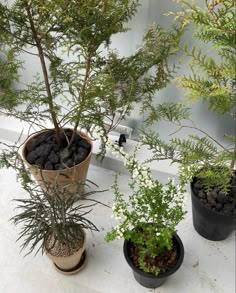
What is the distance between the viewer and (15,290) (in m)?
1.18

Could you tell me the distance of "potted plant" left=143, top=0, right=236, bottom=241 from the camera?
2.33 feet

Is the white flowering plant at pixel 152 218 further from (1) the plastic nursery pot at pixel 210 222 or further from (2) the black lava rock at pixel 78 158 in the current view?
(2) the black lava rock at pixel 78 158

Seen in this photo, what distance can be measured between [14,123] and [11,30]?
2.27 feet

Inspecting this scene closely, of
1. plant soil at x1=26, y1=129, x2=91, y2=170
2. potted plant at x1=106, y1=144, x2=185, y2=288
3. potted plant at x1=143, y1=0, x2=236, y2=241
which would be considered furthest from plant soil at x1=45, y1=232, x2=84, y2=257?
potted plant at x1=143, y1=0, x2=236, y2=241

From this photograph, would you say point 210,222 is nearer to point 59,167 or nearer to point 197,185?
point 197,185

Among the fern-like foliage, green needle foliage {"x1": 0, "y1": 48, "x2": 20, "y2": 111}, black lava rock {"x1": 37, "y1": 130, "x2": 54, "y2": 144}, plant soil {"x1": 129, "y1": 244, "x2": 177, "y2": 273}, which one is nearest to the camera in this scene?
the fern-like foliage

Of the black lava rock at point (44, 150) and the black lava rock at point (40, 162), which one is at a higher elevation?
the black lava rock at point (44, 150)

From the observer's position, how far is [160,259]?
109 cm

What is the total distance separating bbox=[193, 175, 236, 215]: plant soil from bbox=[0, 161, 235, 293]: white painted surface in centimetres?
22

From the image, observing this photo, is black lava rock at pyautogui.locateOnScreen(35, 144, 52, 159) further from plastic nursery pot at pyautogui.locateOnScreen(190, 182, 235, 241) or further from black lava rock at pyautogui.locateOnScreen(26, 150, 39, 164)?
plastic nursery pot at pyautogui.locateOnScreen(190, 182, 235, 241)

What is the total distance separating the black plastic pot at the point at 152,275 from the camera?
3.41 ft

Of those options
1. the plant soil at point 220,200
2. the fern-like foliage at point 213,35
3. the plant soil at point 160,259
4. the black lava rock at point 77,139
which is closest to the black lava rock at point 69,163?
the black lava rock at point 77,139

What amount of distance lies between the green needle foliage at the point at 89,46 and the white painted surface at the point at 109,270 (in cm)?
51

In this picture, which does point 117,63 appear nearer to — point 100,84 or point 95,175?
point 100,84
